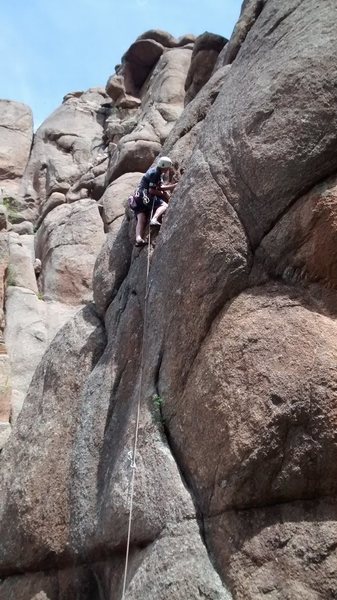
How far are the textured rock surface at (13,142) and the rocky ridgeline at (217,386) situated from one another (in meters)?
15.6

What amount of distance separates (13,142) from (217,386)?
2252 centimetres

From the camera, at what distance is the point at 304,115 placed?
7.98 metres

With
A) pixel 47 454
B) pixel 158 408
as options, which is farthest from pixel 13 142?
pixel 158 408

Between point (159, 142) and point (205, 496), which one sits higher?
point (159, 142)

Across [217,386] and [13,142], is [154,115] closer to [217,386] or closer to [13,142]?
[13,142]

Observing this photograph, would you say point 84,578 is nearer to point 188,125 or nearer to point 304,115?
point 304,115

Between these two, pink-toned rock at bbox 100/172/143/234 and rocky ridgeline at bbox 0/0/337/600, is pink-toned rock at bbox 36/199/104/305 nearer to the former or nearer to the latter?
pink-toned rock at bbox 100/172/143/234

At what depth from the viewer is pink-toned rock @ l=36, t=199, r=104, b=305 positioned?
18469 mm

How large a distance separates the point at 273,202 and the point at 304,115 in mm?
1086

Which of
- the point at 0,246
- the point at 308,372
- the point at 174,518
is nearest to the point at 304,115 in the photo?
the point at 308,372

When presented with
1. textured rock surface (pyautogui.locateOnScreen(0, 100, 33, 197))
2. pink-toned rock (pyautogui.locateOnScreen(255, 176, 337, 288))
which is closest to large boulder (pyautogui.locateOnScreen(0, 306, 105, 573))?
pink-toned rock (pyautogui.locateOnScreen(255, 176, 337, 288))

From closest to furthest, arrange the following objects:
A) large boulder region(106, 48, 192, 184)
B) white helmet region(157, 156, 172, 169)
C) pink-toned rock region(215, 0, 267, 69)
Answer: white helmet region(157, 156, 172, 169), pink-toned rock region(215, 0, 267, 69), large boulder region(106, 48, 192, 184)

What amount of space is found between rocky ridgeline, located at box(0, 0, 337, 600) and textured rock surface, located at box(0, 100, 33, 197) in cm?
1559

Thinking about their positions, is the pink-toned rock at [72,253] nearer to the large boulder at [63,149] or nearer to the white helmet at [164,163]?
Answer: the large boulder at [63,149]
